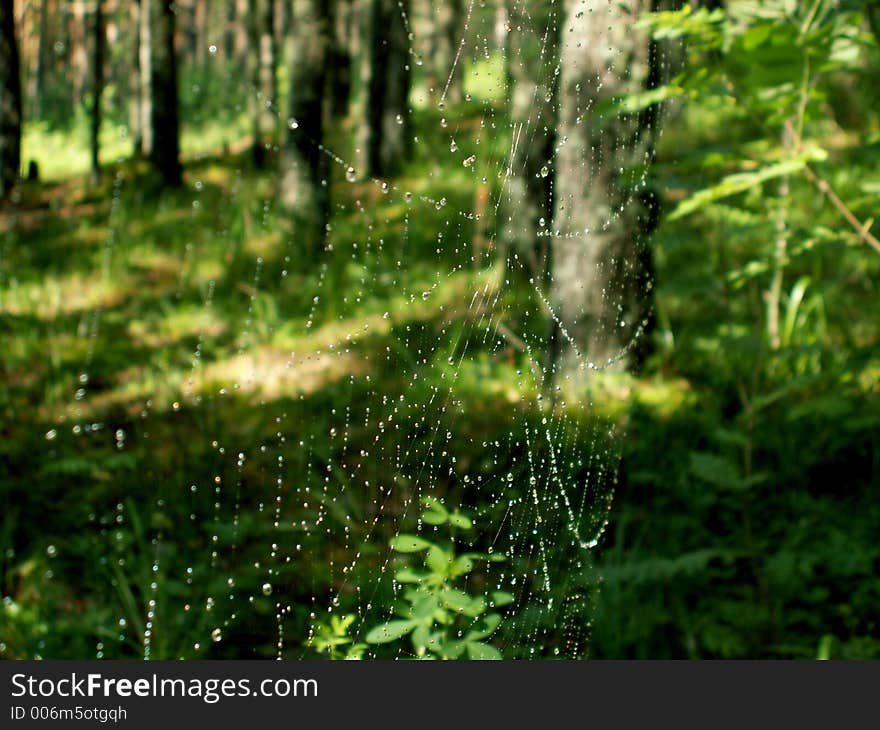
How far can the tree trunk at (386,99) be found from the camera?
746 cm

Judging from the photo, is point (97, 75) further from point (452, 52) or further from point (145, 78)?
point (145, 78)

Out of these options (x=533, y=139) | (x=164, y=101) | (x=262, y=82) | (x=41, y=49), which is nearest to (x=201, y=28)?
(x=262, y=82)

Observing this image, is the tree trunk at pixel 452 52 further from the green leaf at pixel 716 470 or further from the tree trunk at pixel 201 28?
the tree trunk at pixel 201 28

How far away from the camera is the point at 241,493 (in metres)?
3.13

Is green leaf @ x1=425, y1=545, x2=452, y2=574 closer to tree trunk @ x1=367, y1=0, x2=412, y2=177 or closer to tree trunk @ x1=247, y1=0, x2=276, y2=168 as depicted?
tree trunk @ x1=247, y1=0, x2=276, y2=168

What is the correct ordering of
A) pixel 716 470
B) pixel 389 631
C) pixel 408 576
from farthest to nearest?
pixel 716 470
pixel 408 576
pixel 389 631

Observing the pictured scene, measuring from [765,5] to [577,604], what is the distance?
146 cm

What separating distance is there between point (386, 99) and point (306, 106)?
3988 millimetres

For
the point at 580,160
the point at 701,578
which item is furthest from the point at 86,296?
the point at 701,578

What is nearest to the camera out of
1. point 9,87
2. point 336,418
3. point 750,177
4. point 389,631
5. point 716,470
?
point 389,631

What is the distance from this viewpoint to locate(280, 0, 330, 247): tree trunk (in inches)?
219

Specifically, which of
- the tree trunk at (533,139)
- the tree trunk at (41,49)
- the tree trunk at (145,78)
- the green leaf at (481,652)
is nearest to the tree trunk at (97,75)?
the tree trunk at (41,49)

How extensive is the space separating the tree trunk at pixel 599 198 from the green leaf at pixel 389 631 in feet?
5.73

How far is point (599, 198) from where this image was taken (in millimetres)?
3123
